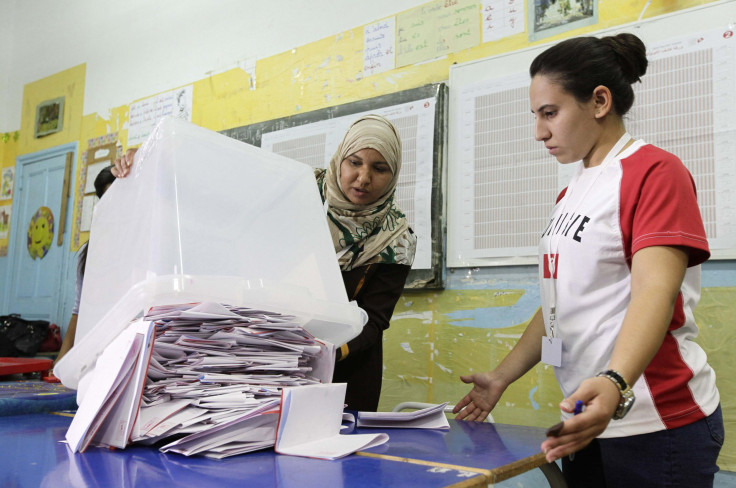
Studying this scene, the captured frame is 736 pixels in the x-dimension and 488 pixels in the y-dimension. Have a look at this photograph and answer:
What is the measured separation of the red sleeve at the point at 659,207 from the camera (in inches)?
34.2

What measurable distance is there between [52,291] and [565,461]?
3.63m

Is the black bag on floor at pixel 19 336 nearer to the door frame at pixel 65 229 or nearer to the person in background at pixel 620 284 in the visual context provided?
the door frame at pixel 65 229

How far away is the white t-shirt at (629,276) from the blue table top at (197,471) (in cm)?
39

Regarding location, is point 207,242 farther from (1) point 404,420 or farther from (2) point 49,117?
(2) point 49,117

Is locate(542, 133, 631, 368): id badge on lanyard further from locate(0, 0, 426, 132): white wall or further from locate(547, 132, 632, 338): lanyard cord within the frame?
locate(0, 0, 426, 132): white wall

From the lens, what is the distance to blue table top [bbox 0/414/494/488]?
64 centimetres

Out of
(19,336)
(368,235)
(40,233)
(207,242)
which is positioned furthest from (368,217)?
(40,233)

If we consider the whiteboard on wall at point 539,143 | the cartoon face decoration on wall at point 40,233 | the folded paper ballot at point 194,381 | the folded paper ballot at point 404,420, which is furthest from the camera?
the cartoon face decoration on wall at point 40,233

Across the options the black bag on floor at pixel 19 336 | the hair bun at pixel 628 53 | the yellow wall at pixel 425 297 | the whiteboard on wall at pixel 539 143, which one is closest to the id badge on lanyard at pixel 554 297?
the hair bun at pixel 628 53

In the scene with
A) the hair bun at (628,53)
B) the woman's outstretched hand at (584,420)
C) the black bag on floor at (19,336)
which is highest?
the hair bun at (628,53)

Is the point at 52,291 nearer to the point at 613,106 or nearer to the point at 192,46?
the point at 192,46

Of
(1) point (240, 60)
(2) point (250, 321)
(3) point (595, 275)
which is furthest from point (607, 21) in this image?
(1) point (240, 60)

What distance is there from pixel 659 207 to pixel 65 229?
149 inches

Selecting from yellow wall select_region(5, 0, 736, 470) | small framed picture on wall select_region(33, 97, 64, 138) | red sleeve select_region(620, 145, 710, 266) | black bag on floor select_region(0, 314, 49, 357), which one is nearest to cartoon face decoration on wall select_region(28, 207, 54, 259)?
small framed picture on wall select_region(33, 97, 64, 138)
